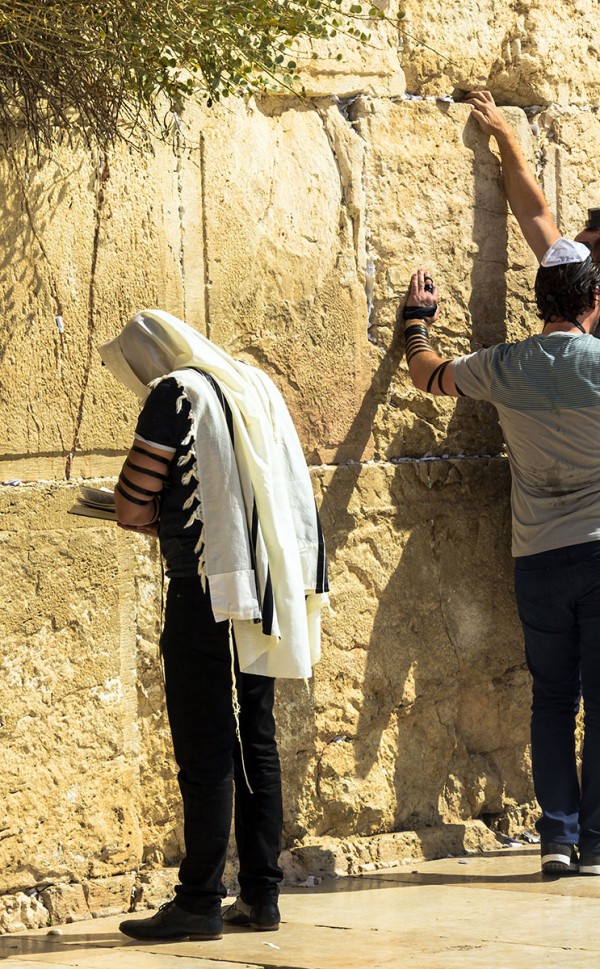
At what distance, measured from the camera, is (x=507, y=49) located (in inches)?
202

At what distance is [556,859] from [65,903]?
1.53 meters

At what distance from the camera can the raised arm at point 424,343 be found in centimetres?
467

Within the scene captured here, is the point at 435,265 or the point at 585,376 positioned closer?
the point at 585,376

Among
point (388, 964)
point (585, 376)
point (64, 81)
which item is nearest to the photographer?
point (388, 964)

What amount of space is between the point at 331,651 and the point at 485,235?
5.29 ft

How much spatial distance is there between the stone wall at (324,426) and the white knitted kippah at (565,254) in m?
0.56

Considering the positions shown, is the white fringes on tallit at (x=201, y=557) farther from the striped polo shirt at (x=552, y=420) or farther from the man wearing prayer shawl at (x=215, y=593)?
the striped polo shirt at (x=552, y=420)

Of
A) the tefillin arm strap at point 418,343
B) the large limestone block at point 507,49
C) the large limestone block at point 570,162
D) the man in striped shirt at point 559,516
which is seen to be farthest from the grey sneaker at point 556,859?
the large limestone block at point 507,49

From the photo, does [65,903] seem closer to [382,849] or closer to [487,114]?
[382,849]

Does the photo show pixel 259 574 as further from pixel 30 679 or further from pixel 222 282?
pixel 222 282

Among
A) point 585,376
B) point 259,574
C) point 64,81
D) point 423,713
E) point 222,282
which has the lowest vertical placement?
point 423,713

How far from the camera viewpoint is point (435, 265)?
4.96 meters

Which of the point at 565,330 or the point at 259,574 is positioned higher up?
the point at 565,330

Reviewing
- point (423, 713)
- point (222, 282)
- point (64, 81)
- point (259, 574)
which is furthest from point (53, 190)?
point (423, 713)
